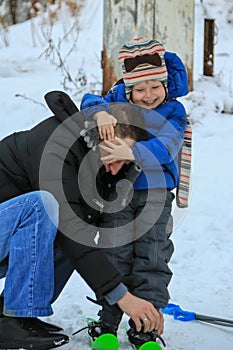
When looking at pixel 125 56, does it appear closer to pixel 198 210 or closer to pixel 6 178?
pixel 6 178

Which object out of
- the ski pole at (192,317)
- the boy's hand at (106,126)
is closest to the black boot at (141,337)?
the ski pole at (192,317)

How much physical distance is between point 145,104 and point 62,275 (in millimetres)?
674

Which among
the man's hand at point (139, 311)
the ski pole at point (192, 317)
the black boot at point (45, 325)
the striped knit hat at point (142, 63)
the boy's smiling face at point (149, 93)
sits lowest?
the ski pole at point (192, 317)

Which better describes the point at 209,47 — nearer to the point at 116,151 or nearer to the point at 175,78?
the point at 175,78

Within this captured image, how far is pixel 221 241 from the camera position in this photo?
13.5 feet

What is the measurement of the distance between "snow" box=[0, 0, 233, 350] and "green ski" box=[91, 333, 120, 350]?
0.35 ft

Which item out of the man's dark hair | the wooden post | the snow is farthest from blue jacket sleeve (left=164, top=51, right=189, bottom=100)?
the wooden post

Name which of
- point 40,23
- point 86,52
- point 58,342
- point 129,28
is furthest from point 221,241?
point 40,23

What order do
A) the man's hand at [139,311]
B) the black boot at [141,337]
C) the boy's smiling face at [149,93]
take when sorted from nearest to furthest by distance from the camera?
1. the man's hand at [139,311]
2. the black boot at [141,337]
3. the boy's smiling face at [149,93]

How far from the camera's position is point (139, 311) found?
254cm

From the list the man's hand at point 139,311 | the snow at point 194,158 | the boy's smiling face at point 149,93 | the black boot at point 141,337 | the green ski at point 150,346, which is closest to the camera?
the man's hand at point 139,311

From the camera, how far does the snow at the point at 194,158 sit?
120 inches

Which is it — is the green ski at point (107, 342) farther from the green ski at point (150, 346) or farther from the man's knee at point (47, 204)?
the man's knee at point (47, 204)

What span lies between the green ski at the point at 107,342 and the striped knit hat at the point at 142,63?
883mm
